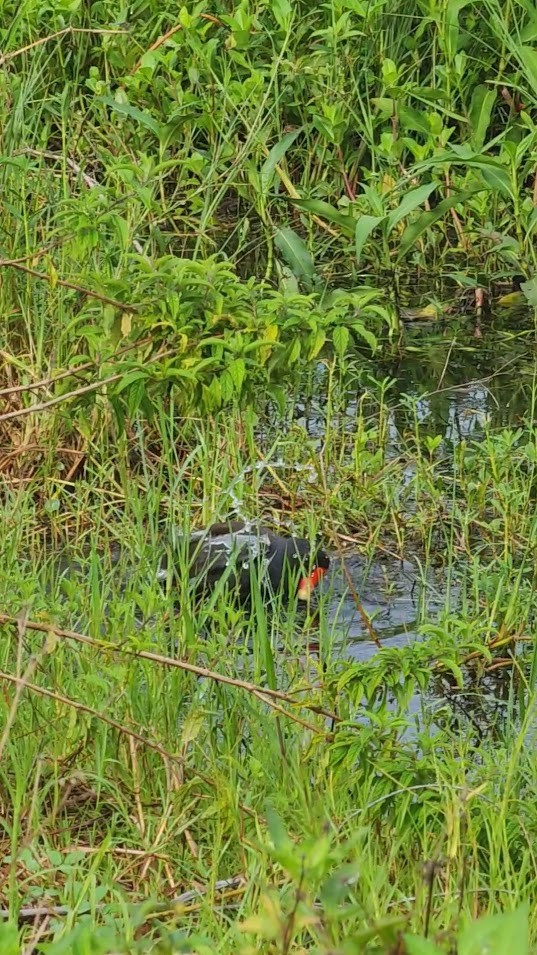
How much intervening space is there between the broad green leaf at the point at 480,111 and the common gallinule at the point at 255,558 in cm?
225

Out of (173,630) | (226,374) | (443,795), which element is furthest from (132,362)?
(443,795)

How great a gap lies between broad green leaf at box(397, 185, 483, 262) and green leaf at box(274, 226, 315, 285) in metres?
0.30

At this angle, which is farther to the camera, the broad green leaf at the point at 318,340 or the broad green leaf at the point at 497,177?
the broad green leaf at the point at 497,177

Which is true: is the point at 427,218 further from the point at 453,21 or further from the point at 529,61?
the point at 453,21

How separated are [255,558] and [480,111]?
2.53 metres

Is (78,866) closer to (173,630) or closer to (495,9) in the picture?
(173,630)

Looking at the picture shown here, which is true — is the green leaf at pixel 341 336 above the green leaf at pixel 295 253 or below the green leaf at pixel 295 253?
above

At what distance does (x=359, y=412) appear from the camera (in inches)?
182

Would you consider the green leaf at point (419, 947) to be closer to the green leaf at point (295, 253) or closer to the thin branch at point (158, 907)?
the thin branch at point (158, 907)

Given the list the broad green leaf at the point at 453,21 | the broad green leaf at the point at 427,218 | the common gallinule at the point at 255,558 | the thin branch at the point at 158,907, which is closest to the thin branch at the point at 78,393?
the common gallinule at the point at 255,558

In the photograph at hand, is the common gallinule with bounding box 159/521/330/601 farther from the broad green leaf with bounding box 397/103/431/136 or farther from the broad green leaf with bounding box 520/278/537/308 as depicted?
the broad green leaf with bounding box 397/103/431/136

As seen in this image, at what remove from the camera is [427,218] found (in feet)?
17.1

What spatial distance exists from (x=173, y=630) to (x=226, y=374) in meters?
0.52

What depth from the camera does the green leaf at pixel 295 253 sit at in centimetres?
538
